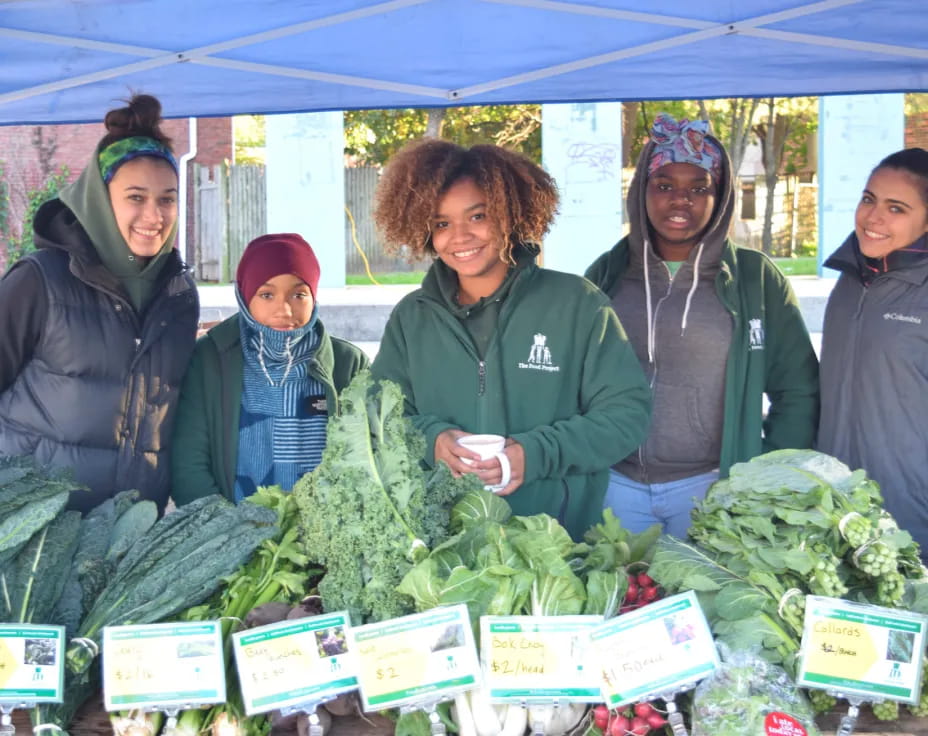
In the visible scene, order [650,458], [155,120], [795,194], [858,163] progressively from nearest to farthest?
[155,120], [650,458], [858,163], [795,194]

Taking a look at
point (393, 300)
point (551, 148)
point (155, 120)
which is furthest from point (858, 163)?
point (155, 120)

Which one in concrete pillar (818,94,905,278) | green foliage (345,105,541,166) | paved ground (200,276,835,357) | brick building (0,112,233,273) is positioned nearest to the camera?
paved ground (200,276,835,357)

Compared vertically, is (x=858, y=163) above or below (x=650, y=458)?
above

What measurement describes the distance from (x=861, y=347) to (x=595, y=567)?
4.65 ft

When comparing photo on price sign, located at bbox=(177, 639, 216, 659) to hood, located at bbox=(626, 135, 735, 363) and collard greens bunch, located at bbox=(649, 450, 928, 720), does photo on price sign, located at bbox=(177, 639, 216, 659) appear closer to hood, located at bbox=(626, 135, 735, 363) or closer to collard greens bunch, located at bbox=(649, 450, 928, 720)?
collard greens bunch, located at bbox=(649, 450, 928, 720)

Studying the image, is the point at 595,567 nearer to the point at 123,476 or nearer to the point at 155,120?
the point at 123,476

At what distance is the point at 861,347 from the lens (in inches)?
121

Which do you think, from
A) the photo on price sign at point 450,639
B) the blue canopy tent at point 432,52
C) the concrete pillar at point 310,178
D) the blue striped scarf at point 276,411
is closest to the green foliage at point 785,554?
the photo on price sign at point 450,639

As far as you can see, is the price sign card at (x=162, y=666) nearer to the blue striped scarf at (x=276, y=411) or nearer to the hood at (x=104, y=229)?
the blue striped scarf at (x=276, y=411)

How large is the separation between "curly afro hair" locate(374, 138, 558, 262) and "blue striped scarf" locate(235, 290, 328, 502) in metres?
0.46

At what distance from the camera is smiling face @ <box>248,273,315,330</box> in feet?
9.84

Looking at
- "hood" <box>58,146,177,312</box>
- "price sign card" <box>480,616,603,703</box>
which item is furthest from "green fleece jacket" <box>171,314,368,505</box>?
"price sign card" <box>480,616,603,703</box>

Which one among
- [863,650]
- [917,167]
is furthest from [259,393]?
[917,167]

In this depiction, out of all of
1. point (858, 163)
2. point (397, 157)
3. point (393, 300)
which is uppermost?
point (858, 163)
